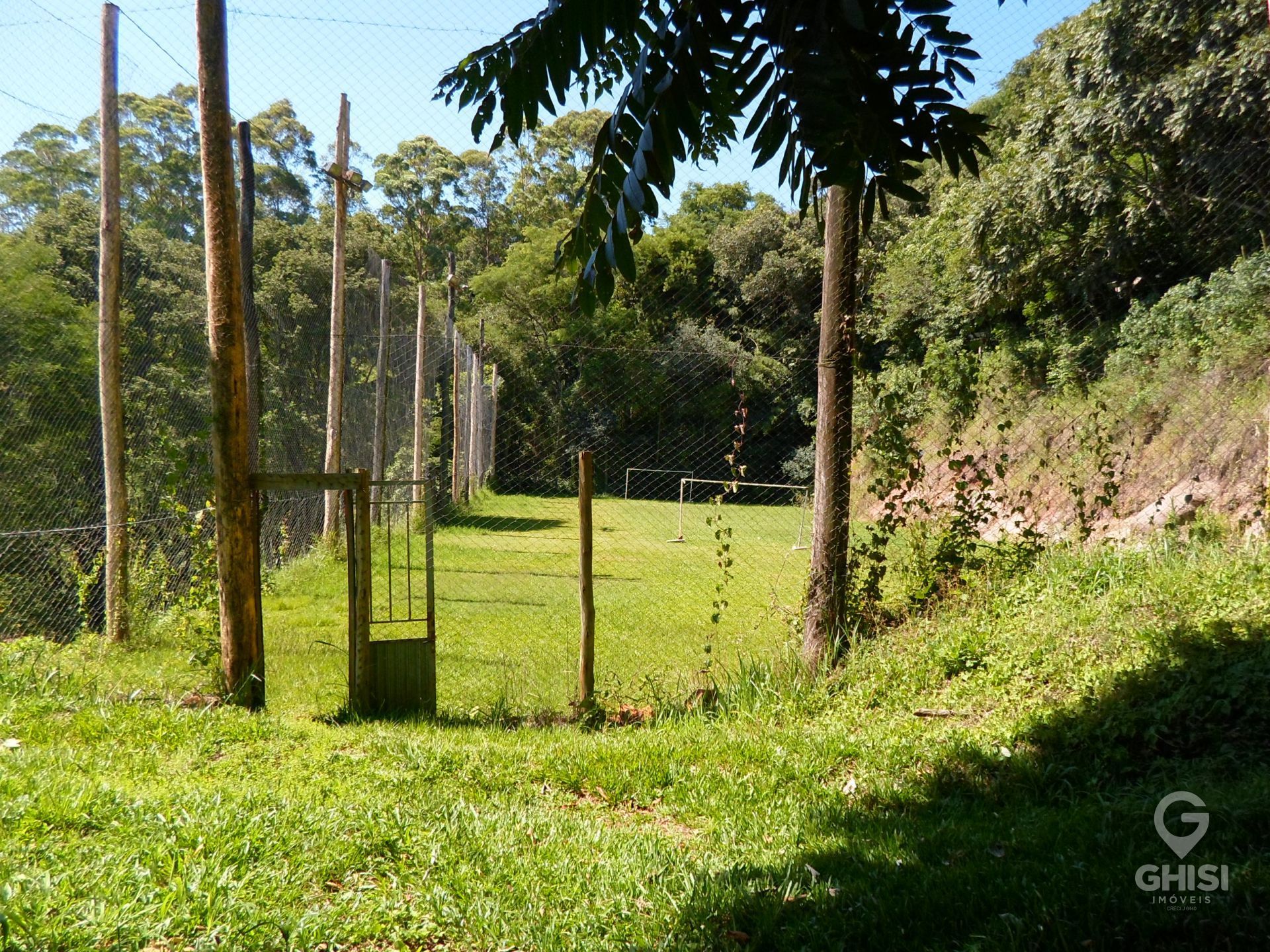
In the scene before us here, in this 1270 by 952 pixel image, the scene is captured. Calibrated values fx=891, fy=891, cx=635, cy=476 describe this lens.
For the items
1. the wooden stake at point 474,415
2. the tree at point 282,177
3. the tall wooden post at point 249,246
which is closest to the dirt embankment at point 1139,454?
the tall wooden post at point 249,246

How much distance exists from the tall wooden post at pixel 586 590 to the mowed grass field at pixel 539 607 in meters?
0.24

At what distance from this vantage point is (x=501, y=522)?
1385 centimetres

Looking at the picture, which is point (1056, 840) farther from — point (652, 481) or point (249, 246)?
point (652, 481)

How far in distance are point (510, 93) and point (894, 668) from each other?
3.62 metres

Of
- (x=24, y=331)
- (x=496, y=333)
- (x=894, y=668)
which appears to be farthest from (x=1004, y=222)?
(x=24, y=331)

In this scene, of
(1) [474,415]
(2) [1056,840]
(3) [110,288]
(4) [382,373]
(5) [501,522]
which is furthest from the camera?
(1) [474,415]

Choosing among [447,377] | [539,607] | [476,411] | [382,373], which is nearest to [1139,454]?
[539,607]

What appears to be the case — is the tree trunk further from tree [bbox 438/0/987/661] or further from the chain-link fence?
tree [bbox 438/0/987/661]

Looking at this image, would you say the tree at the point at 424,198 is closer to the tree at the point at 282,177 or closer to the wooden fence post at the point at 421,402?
the tree at the point at 282,177

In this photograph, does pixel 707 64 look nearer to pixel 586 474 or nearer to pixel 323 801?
pixel 323 801

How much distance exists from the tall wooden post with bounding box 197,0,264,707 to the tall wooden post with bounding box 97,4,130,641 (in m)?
2.13

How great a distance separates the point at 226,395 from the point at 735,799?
3.45 metres

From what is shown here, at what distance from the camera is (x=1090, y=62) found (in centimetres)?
1175

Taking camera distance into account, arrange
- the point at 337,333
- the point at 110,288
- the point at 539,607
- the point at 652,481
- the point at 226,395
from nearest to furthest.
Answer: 1. the point at 226,395
2. the point at 110,288
3. the point at 539,607
4. the point at 337,333
5. the point at 652,481
